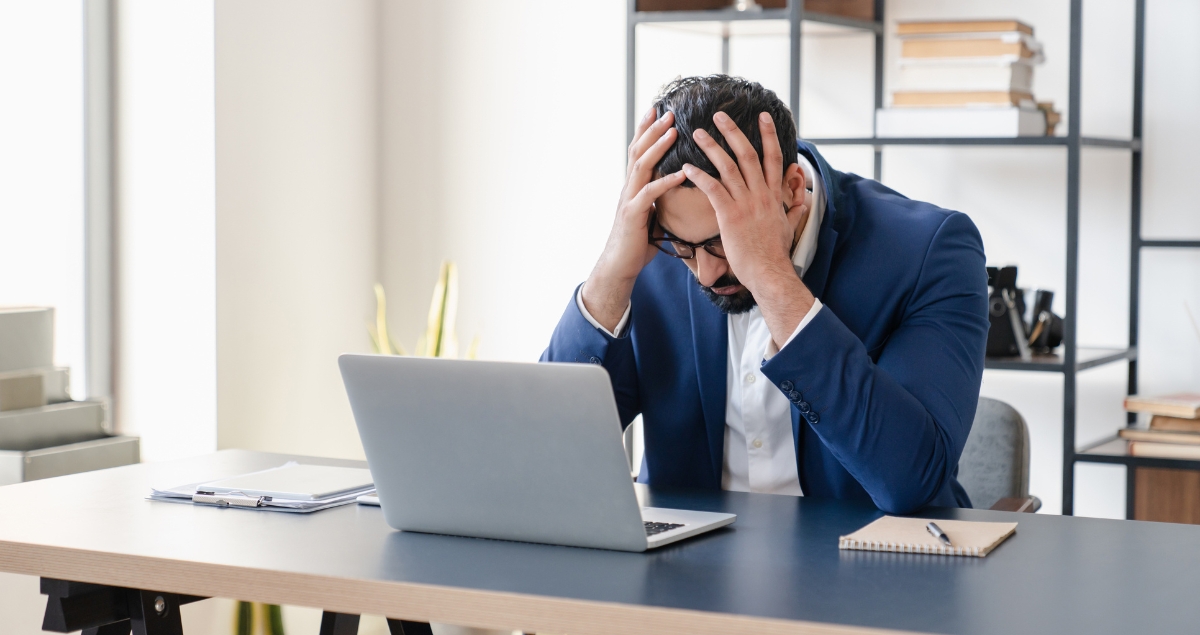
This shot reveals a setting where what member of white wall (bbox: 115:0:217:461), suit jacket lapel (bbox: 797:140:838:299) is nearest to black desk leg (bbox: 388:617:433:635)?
suit jacket lapel (bbox: 797:140:838:299)

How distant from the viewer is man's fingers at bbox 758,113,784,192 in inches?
57.9

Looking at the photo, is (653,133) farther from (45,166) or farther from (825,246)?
(45,166)

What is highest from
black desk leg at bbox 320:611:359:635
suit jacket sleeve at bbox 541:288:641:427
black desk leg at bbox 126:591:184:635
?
suit jacket sleeve at bbox 541:288:641:427

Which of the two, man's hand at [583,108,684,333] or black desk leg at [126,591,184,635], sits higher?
man's hand at [583,108,684,333]

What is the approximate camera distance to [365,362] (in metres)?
1.20

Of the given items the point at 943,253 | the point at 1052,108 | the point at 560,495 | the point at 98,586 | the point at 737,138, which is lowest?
the point at 98,586

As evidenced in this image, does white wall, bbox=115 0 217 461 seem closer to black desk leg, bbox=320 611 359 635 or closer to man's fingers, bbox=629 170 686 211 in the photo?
black desk leg, bbox=320 611 359 635

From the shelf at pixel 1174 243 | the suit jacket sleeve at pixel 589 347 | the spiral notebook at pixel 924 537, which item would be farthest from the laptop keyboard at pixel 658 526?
the shelf at pixel 1174 243

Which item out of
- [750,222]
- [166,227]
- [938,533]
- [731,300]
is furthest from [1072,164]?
[166,227]

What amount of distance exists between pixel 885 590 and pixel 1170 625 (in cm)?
22

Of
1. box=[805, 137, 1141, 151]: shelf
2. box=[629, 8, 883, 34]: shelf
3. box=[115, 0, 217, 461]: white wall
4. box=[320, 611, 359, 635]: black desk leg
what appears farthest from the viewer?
box=[115, 0, 217, 461]: white wall

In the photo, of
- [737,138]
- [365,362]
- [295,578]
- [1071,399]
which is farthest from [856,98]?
[295,578]

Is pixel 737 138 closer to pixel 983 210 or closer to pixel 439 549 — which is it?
pixel 439 549

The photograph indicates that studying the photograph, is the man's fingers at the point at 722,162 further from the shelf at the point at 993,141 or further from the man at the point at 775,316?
the shelf at the point at 993,141
